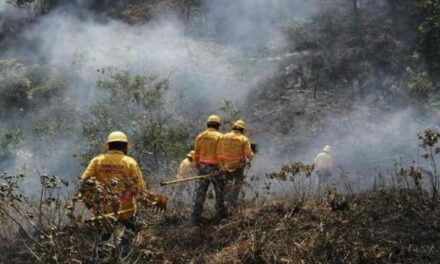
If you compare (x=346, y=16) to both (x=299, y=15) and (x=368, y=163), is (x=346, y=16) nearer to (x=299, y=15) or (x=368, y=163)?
(x=299, y=15)

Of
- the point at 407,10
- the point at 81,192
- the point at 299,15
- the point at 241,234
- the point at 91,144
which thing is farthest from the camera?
the point at 299,15

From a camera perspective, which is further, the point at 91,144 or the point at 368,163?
the point at 368,163

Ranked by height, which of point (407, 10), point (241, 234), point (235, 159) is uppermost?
point (407, 10)

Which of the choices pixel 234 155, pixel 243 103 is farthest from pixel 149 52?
pixel 234 155

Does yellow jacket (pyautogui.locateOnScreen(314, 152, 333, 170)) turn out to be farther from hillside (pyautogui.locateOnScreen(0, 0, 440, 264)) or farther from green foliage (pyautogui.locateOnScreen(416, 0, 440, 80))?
green foliage (pyautogui.locateOnScreen(416, 0, 440, 80))

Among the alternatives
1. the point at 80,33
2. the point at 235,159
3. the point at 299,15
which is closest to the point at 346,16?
the point at 299,15

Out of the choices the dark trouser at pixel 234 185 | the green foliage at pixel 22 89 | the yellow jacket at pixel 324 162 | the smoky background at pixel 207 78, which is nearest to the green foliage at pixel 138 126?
the smoky background at pixel 207 78

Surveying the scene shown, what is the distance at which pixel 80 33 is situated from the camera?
19.5 m

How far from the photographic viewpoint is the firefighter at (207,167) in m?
7.35

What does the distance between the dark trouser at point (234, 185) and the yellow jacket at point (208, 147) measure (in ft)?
1.05

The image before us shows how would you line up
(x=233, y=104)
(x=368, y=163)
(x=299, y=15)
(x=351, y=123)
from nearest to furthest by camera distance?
(x=368, y=163) < (x=351, y=123) < (x=233, y=104) < (x=299, y=15)

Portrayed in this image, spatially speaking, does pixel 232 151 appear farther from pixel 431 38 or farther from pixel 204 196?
pixel 431 38

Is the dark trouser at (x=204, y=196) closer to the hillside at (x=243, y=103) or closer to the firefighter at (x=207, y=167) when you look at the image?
the firefighter at (x=207, y=167)

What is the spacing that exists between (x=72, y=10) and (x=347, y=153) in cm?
1327
